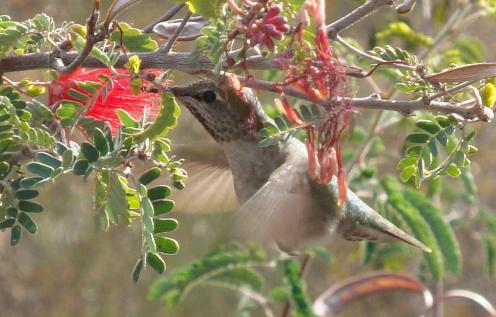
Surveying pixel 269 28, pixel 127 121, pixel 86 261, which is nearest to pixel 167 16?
pixel 127 121

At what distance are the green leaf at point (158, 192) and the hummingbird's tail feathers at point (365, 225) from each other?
0.65 meters

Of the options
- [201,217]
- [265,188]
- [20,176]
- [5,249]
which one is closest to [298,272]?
[265,188]

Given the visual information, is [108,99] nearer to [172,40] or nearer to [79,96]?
[79,96]

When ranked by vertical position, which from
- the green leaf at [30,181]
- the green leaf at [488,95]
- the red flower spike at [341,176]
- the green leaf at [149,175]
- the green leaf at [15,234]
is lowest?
the green leaf at [15,234]

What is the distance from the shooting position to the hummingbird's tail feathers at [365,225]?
6.19ft

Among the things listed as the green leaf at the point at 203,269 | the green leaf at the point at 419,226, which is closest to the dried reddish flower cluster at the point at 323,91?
the green leaf at the point at 419,226

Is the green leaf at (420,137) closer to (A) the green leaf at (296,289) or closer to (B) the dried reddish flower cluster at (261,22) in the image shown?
(B) the dried reddish flower cluster at (261,22)

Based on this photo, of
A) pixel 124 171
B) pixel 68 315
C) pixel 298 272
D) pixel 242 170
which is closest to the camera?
pixel 124 171

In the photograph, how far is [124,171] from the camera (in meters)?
1.25

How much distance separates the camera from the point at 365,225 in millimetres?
1896

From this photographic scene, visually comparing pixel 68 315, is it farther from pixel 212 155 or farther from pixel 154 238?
pixel 154 238

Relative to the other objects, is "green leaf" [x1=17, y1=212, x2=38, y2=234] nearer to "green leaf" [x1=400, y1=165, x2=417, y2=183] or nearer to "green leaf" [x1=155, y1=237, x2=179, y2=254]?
"green leaf" [x1=155, y1=237, x2=179, y2=254]

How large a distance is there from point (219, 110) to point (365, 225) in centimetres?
42

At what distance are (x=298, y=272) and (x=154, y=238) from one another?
162 centimetres
